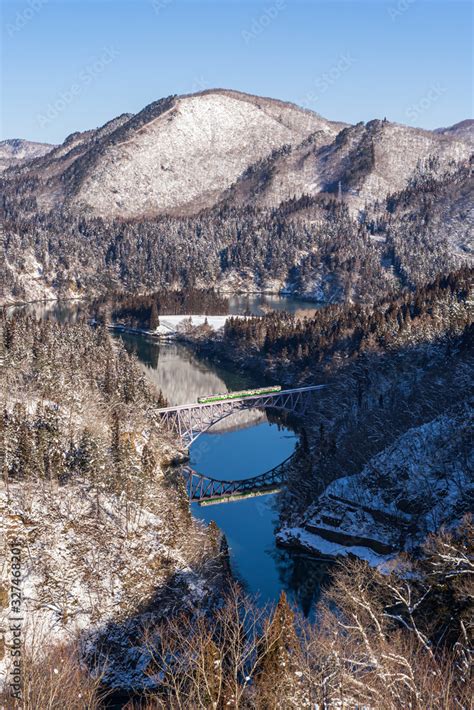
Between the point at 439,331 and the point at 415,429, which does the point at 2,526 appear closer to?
the point at 415,429

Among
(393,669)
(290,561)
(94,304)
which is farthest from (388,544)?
(94,304)

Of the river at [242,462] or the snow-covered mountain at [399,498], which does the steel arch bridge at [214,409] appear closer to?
the river at [242,462]

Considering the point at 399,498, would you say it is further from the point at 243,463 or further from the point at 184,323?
the point at 184,323

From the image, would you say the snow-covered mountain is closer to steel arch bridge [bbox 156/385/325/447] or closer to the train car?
steel arch bridge [bbox 156/385/325/447]

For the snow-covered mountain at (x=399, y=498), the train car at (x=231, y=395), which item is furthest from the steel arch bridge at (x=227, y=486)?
the snow-covered mountain at (x=399, y=498)

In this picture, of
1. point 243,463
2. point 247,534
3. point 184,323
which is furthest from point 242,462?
point 184,323

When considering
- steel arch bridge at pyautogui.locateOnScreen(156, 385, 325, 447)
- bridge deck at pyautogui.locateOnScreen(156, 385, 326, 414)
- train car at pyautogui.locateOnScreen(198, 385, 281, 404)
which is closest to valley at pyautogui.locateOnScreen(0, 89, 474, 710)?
steel arch bridge at pyautogui.locateOnScreen(156, 385, 325, 447)

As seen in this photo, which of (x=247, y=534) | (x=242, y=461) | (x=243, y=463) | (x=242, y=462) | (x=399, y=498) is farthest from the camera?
(x=242, y=461)
